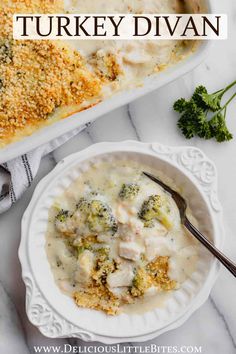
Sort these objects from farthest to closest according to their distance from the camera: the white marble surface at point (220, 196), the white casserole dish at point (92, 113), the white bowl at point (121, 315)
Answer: the white marble surface at point (220, 196), the white bowl at point (121, 315), the white casserole dish at point (92, 113)

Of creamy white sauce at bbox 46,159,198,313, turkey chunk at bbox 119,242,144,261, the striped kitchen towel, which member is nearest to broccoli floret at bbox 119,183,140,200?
creamy white sauce at bbox 46,159,198,313

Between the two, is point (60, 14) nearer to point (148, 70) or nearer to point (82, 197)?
point (148, 70)

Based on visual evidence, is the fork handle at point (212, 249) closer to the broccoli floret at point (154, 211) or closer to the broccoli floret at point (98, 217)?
the broccoli floret at point (154, 211)

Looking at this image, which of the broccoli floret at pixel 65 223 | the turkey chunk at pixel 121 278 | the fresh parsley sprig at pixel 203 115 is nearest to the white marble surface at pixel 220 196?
the fresh parsley sprig at pixel 203 115

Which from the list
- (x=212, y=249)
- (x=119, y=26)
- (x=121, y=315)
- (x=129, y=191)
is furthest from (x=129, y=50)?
(x=121, y=315)

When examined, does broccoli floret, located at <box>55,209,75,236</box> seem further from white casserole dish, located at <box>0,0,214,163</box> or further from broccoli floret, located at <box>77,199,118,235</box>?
white casserole dish, located at <box>0,0,214,163</box>

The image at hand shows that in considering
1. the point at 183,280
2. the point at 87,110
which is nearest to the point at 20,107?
the point at 87,110
